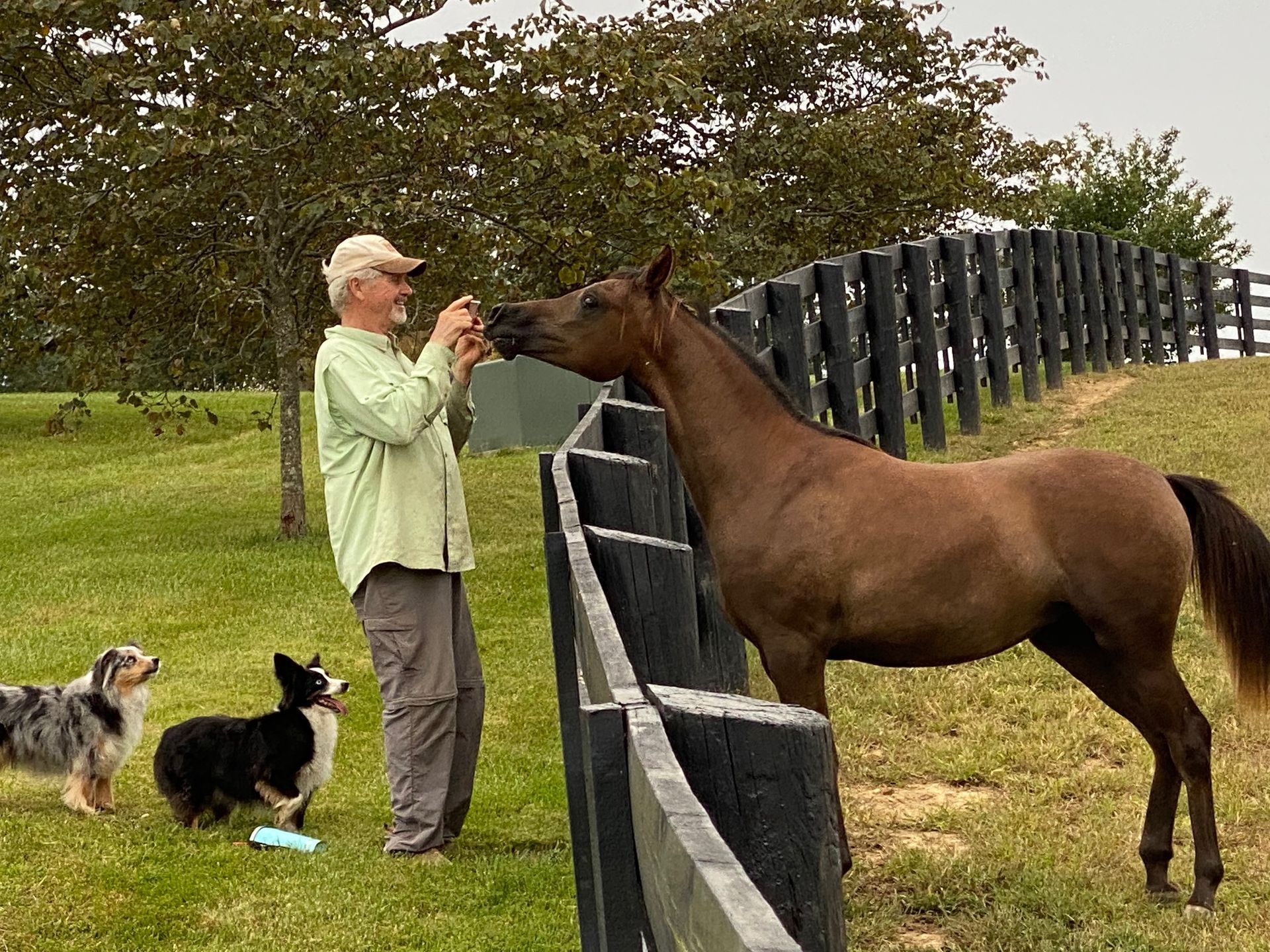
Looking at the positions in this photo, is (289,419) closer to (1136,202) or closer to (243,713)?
(243,713)

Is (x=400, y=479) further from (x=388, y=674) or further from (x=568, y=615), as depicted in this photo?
(x=568, y=615)

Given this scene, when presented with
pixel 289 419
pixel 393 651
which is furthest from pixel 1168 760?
pixel 289 419

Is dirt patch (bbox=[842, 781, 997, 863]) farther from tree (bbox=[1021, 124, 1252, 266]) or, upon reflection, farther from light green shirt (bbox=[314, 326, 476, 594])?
tree (bbox=[1021, 124, 1252, 266])

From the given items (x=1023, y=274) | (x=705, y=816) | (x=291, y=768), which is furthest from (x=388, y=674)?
(x=1023, y=274)

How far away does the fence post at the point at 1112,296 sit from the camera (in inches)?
805

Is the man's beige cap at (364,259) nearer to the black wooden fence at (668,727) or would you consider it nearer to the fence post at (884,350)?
the black wooden fence at (668,727)

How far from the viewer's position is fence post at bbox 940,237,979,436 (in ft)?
48.8

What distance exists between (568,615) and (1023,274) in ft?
45.7

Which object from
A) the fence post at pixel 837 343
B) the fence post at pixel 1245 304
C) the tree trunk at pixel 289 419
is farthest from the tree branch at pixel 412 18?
the fence post at pixel 1245 304

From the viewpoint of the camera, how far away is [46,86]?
1542 centimetres

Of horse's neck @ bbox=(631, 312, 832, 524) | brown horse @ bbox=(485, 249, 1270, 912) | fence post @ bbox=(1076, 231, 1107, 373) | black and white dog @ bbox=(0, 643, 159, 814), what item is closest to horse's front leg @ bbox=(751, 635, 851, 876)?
brown horse @ bbox=(485, 249, 1270, 912)

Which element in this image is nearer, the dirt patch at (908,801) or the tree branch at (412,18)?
the dirt patch at (908,801)

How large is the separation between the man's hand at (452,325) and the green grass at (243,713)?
1.98 m

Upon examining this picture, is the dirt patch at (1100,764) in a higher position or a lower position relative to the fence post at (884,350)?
lower
